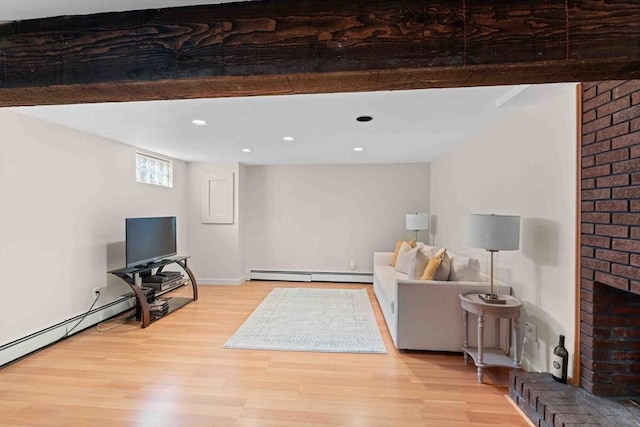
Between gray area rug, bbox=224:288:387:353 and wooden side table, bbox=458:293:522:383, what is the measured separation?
2.65 feet

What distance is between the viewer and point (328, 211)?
540 cm

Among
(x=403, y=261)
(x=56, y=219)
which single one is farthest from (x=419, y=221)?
(x=56, y=219)

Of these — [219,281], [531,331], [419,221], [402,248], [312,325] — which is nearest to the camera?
[531,331]

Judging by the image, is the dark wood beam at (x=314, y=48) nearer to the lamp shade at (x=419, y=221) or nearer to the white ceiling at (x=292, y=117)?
the white ceiling at (x=292, y=117)

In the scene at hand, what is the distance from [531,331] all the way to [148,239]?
4.25m

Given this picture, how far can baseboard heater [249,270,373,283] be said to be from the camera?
5.31 meters

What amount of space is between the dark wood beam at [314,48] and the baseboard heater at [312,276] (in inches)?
177

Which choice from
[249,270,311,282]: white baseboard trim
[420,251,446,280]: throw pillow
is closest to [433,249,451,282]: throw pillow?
[420,251,446,280]: throw pillow

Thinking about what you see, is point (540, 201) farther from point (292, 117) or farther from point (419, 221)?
point (419, 221)

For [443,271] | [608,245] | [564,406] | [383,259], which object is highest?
[608,245]

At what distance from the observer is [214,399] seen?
207 centimetres

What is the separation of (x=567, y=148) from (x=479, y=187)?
130 centimetres

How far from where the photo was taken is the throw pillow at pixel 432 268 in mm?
2842

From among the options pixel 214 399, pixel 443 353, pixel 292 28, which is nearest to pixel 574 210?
pixel 443 353
